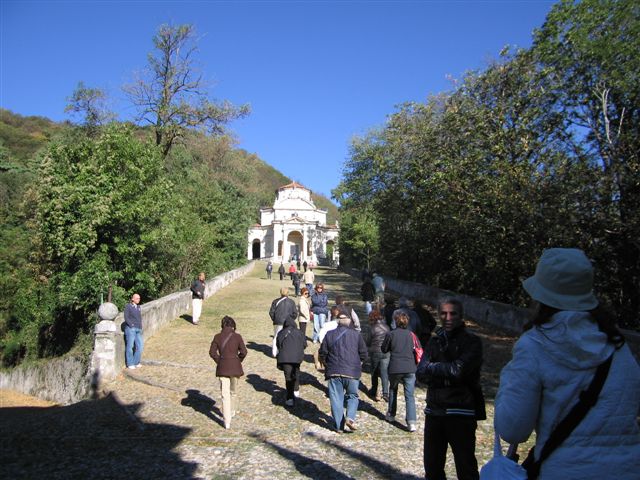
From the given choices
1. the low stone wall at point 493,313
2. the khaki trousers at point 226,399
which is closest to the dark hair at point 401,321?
the khaki trousers at point 226,399

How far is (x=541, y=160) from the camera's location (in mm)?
15898

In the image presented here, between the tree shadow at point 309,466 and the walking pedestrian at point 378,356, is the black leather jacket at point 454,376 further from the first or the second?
the walking pedestrian at point 378,356

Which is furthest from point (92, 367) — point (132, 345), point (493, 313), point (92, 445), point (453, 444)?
point (493, 313)

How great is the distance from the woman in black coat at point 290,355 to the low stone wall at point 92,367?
378cm

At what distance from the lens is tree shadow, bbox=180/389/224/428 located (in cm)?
754

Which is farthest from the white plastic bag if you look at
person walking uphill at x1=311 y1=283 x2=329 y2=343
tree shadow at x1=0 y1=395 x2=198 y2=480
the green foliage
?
the green foliage

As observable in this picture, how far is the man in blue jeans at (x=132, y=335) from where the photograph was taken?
10383mm

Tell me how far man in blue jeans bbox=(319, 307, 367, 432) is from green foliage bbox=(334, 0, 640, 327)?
9.02m

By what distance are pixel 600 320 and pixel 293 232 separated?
78428 mm

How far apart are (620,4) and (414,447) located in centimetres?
1510

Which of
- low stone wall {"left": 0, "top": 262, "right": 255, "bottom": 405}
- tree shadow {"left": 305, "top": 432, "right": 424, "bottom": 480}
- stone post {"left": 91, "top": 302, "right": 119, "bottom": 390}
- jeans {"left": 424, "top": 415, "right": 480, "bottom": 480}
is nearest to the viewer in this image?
jeans {"left": 424, "top": 415, "right": 480, "bottom": 480}

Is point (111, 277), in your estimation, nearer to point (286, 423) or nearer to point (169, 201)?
→ point (169, 201)

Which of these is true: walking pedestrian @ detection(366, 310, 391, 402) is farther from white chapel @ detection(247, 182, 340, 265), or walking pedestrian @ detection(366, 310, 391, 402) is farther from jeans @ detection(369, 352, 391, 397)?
white chapel @ detection(247, 182, 340, 265)

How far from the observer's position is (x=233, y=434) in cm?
681
